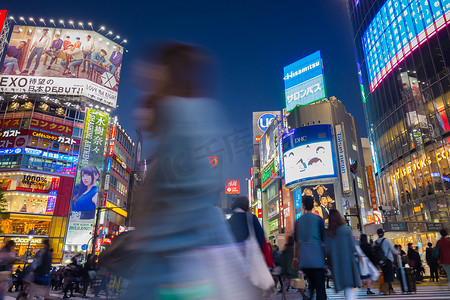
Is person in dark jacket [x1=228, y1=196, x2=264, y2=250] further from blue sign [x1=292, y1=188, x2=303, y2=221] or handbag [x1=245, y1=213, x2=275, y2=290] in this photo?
blue sign [x1=292, y1=188, x2=303, y2=221]

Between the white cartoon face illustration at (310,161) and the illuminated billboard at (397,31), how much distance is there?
34.0 feet

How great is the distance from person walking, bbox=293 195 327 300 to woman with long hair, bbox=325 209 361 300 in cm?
19

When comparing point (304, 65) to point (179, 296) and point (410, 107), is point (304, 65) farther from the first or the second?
point (179, 296)

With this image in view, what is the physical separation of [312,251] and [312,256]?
0.07m

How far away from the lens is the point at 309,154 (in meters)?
35.4

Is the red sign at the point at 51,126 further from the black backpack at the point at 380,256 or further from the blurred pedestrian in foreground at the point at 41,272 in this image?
the black backpack at the point at 380,256

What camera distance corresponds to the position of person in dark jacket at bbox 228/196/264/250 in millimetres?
3619

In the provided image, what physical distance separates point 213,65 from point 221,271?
0.87 meters

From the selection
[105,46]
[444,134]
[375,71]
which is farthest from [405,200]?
[105,46]

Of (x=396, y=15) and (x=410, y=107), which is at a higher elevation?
(x=396, y=15)

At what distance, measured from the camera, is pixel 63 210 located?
33906 mm

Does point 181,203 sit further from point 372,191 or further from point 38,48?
point 38,48

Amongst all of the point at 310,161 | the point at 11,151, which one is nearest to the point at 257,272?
the point at 310,161

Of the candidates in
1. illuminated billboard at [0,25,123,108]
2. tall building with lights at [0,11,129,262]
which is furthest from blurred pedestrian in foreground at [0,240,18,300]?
illuminated billboard at [0,25,123,108]
